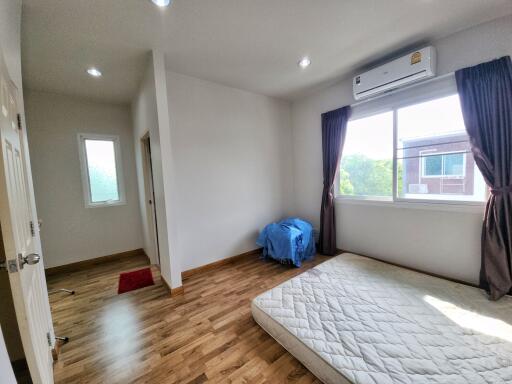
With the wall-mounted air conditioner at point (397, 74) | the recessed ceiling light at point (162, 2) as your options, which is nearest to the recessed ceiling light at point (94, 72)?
the recessed ceiling light at point (162, 2)

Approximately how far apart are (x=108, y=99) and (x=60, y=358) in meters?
3.29

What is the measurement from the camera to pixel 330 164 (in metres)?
3.12

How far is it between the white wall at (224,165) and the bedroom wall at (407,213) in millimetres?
407

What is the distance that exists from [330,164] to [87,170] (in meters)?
3.84

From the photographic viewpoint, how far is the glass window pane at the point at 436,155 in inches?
82.7

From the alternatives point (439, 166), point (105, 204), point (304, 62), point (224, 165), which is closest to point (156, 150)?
point (224, 165)

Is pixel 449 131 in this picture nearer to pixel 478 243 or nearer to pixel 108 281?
pixel 478 243

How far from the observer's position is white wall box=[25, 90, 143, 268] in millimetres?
2852

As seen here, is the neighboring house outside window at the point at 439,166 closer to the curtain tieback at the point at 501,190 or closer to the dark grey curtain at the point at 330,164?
the curtain tieback at the point at 501,190

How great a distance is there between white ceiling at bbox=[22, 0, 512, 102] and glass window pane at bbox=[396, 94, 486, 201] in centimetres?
77

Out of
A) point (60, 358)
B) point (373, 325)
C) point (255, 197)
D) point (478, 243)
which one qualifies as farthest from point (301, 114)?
point (60, 358)

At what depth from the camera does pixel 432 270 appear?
7.68ft

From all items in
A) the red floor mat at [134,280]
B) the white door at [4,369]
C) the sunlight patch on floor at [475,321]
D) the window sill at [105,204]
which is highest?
the window sill at [105,204]

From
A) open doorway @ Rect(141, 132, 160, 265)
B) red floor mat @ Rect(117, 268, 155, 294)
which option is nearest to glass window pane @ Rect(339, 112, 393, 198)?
open doorway @ Rect(141, 132, 160, 265)
